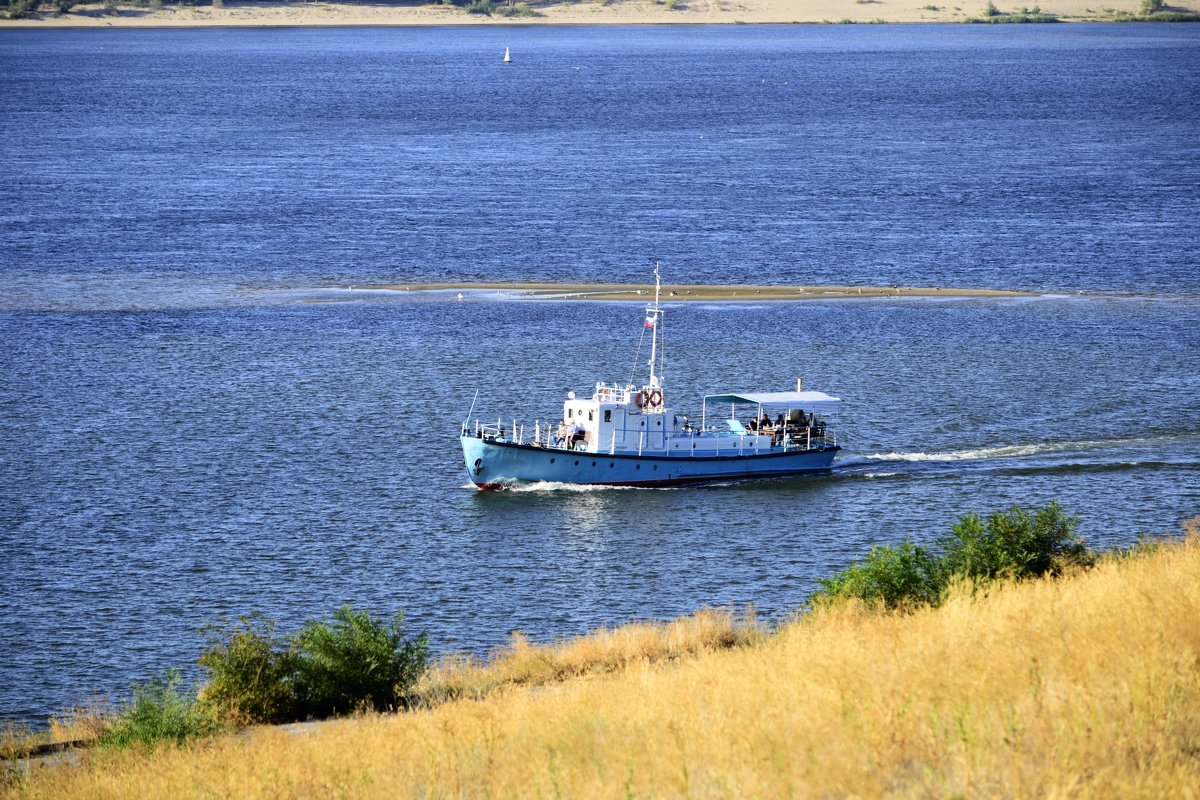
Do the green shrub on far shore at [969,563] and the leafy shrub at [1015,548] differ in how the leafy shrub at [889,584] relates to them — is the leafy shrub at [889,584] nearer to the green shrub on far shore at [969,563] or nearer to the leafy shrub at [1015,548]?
the green shrub on far shore at [969,563]

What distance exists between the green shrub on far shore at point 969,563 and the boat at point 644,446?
1915cm

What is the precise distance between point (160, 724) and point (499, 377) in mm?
42730

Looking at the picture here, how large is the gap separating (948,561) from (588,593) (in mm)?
11990

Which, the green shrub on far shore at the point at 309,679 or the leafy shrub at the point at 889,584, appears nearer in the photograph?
the green shrub on far shore at the point at 309,679

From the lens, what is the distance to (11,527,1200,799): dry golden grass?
16938 mm

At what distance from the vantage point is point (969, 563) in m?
34.2

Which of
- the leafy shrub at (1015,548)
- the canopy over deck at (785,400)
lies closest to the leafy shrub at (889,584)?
the leafy shrub at (1015,548)

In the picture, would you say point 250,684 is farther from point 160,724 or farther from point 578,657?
point 578,657

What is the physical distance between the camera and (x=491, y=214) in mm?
117812

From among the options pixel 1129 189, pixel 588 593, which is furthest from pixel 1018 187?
pixel 588 593

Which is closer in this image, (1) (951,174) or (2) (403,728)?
(2) (403,728)

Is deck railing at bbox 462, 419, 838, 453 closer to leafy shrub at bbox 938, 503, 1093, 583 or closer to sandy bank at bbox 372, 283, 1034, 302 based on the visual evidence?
leafy shrub at bbox 938, 503, 1093, 583

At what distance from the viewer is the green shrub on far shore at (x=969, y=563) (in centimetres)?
3266

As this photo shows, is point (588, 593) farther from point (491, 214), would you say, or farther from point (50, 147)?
point (50, 147)
